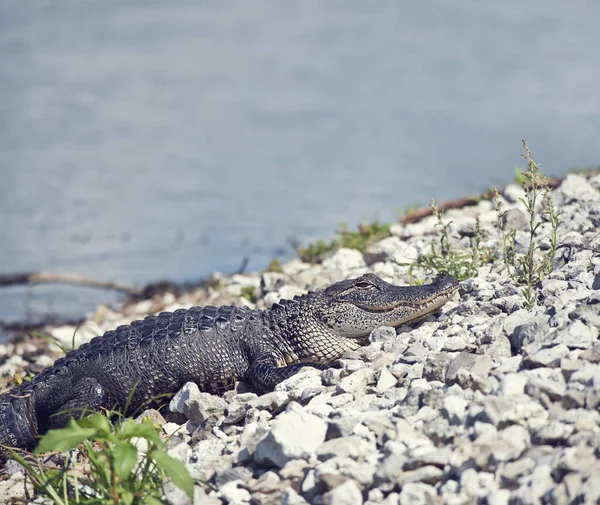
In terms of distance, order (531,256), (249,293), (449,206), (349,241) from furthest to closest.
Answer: (449,206)
(349,241)
(249,293)
(531,256)

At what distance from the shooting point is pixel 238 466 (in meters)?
4.34

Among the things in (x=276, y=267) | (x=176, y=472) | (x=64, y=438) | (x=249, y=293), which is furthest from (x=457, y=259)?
(x=64, y=438)

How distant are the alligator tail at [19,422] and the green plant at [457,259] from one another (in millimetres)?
3147

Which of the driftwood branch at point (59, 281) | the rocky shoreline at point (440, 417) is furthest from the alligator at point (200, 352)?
the driftwood branch at point (59, 281)

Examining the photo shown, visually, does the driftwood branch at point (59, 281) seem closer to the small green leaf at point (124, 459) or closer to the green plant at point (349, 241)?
the green plant at point (349, 241)

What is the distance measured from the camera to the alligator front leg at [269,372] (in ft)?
17.9

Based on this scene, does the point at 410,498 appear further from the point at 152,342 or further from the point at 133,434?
the point at 152,342

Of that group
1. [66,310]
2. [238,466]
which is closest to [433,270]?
[238,466]

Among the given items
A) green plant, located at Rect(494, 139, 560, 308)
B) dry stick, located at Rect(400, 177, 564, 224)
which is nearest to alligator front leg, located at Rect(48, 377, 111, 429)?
green plant, located at Rect(494, 139, 560, 308)

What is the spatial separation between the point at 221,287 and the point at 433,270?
307 centimetres

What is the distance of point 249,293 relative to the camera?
8.16 meters

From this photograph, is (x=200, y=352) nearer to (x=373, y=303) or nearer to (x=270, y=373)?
(x=270, y=373)

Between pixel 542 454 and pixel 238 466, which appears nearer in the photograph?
pixel 542 454

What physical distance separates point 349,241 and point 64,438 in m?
5.34
